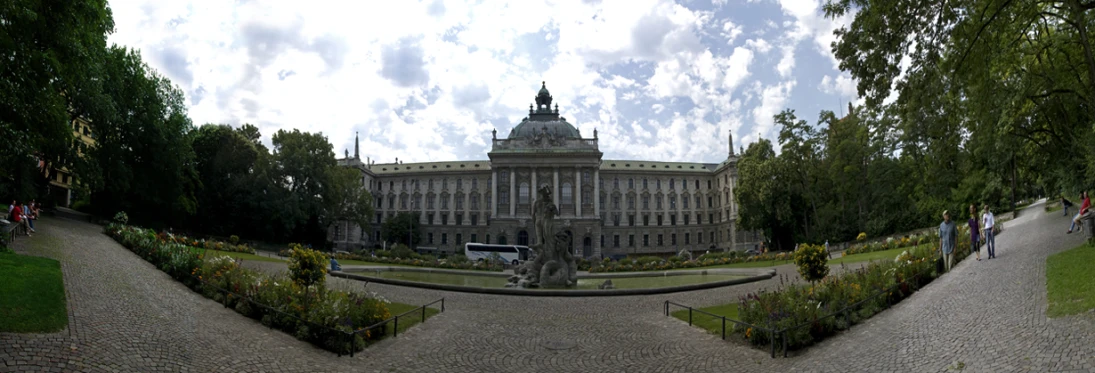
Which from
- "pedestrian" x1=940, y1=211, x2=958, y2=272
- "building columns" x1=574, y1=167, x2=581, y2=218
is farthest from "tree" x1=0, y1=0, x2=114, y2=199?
"building columns" x1=574, y1=167, x2=581, y2=218

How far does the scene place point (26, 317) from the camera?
8.36 meters

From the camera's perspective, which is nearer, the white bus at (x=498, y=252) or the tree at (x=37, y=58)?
the tree at (x=37, y=58)

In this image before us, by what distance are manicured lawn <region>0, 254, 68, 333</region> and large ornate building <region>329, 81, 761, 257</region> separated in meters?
60.0

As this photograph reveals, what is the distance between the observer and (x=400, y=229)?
76.6 meters

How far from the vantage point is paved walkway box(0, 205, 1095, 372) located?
7703 millimetres

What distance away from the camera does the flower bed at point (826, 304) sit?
10297 millimetres

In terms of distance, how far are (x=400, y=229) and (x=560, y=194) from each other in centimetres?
2215

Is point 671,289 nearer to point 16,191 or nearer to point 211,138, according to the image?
point 16,191

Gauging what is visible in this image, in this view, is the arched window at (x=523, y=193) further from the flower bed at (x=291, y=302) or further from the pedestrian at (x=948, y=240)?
the pedestrian at (x=948, y=240)

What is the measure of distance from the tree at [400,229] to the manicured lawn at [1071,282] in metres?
69.0

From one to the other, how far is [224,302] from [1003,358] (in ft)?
46.4

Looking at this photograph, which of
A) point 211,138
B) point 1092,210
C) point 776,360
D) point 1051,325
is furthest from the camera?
point 211,138

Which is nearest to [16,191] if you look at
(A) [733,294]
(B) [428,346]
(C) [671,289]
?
(B) [428,346]

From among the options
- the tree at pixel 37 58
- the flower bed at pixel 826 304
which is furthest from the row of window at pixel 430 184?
the flower bed at pixel 826 304
